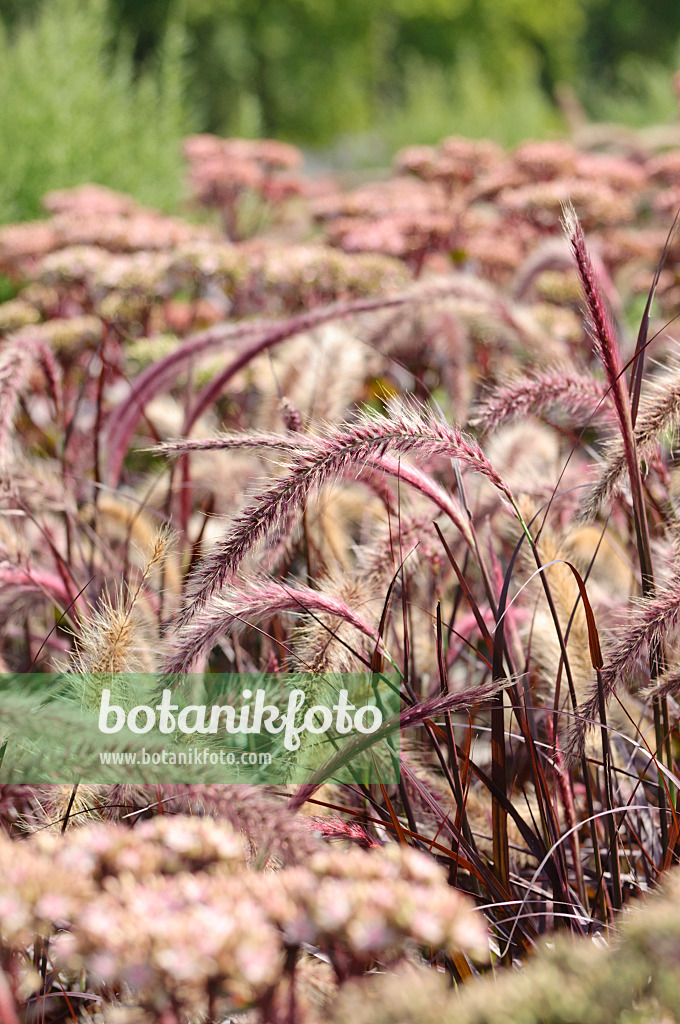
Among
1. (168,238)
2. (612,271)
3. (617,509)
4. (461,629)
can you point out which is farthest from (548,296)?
(461,629)

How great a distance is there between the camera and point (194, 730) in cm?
88

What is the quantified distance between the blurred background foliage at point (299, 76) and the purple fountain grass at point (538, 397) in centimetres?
321

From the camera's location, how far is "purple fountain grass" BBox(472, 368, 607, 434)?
1.07 metres

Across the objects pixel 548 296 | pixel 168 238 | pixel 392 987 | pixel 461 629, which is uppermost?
pixel 168 238

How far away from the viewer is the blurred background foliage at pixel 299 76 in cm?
473

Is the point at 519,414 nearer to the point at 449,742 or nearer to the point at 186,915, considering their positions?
the point at 449,742

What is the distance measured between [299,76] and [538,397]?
1843cm

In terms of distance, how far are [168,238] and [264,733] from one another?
7.08 ft

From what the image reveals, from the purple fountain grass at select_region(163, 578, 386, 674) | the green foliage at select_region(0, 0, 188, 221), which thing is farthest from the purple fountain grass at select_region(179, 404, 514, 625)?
the green foliage at select_region(0, 0, 188, 221)

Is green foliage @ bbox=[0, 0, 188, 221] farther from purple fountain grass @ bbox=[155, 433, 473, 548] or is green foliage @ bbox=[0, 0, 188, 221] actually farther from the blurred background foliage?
purple fountain grass @ bbox=[155, 433, 473, 548]

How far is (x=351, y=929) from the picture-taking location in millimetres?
501

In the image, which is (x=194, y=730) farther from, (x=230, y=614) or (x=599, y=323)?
(x=599, y=323)

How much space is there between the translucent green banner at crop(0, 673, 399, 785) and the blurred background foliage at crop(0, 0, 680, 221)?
3.26m

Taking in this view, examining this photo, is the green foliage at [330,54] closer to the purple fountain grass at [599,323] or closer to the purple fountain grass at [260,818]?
the purple fountain grass at [599,323]
